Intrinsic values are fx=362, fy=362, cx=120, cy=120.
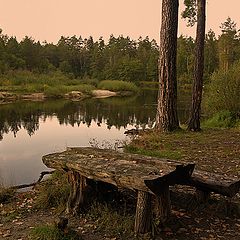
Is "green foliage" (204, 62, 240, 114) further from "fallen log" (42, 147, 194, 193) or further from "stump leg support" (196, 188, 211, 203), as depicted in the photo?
"fallen log" (42, 147, 194, 193)

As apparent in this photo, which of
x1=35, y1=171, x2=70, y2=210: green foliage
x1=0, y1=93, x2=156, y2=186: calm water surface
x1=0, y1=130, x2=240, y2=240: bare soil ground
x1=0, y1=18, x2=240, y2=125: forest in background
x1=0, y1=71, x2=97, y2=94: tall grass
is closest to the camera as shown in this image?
x1=0, y1=130, x2=240, y2=240: bare soil ground

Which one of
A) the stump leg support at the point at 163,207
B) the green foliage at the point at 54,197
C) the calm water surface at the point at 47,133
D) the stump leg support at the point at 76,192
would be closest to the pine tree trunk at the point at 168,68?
the calm water surface at the point at 47,133

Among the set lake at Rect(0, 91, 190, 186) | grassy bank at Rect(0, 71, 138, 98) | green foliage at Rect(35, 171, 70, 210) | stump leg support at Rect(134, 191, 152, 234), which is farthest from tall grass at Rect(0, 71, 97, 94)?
stump leg support at Rect(134, 191, 152, 234)

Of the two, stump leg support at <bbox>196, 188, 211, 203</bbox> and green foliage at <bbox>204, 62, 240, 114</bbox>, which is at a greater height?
green foliage at <bbox>204, 62, 240, 114</bbox>

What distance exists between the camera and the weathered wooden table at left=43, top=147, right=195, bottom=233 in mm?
4523

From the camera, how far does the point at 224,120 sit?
59.2 feet

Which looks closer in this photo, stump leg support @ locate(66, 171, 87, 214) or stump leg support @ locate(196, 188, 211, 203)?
stump leg support @ locate(66, 171, 87, 214)

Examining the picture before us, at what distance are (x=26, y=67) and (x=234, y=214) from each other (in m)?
58.7

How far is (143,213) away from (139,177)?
2.16 ft

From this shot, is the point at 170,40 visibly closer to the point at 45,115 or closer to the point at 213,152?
the point at 213,152

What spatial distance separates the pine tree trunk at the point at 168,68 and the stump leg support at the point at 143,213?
812 centimetres

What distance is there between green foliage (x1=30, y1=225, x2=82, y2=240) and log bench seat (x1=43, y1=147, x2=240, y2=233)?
804 millimetres

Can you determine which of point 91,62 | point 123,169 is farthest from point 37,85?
point 123,169

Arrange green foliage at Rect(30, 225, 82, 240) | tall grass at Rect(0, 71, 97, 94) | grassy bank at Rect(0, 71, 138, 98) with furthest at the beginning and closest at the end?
tall grass at Rect(0, 71, 97, 94)
grassy bank at Rect(0, 71, 138, 98)
green foliage at Rect(30, 225, 82, 240)
